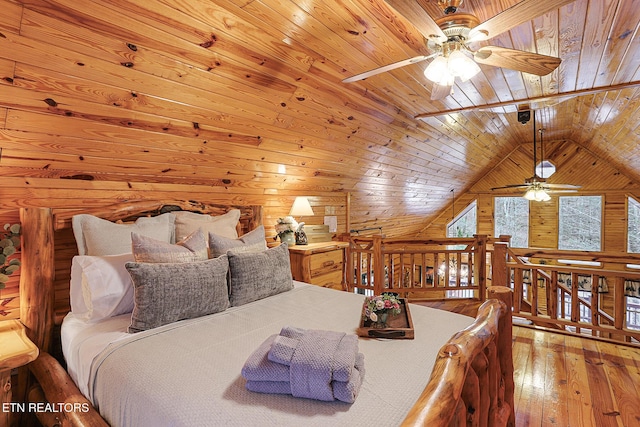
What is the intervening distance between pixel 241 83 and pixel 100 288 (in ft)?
5.01

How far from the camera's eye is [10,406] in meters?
1.55

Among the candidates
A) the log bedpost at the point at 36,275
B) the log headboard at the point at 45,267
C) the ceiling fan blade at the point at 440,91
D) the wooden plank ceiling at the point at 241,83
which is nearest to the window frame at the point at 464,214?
the wooden plank ceiling at the point at 241,83

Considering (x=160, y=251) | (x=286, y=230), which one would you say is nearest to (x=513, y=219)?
(x=286, y=230)

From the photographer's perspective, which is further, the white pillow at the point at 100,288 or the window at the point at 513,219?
the window at the point at 513,219

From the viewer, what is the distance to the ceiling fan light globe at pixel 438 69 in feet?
5.40

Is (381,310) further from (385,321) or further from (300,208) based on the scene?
(300,208)

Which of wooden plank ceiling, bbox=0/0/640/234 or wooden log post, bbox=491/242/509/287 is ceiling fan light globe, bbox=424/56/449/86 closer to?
wooden plank ceiling, bbox=0/0/640/234

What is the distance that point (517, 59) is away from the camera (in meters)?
1.67

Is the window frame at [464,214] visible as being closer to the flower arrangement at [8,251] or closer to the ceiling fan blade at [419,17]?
the ceiling fan blade at [419,17]

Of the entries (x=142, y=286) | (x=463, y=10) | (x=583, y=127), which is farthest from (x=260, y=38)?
(x=583, y=127)

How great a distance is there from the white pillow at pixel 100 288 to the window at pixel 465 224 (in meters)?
7.53

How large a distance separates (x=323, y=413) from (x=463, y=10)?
6.96 feet

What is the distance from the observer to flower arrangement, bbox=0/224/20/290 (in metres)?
1.73

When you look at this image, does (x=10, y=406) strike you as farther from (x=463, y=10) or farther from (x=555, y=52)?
(x=555, y=52)
